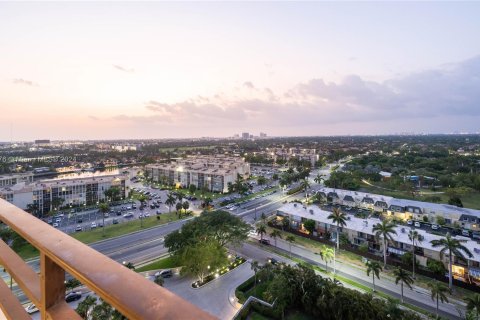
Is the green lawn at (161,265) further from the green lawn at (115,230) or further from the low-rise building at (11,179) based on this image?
the low-rise building at (11,179)

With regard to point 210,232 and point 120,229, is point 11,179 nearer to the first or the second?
point 120,229

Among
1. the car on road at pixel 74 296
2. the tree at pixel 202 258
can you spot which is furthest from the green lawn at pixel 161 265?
the car on road at pixel 74 296

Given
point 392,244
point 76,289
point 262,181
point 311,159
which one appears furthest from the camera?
point 311,159

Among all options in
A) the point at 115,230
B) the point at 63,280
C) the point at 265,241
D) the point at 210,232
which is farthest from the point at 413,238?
the point at 115,230

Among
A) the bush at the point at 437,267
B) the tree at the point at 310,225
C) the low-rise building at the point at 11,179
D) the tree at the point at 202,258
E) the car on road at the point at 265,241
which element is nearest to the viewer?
the tree at the point at 202,258

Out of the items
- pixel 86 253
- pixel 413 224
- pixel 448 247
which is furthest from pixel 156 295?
pixel 413 224

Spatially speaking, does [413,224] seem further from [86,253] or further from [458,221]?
[86,253]
